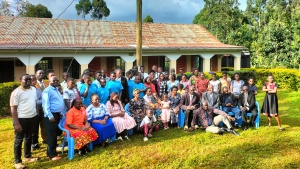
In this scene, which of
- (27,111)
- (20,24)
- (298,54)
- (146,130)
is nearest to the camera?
(27,111)

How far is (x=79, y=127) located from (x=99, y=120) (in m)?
0.55

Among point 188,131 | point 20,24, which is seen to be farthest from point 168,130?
point 20,24

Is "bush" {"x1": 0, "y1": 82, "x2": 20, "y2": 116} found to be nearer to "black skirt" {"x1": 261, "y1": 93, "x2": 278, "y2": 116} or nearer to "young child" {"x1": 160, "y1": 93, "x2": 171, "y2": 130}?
"young child" {"x1": 160, "y1": 93, "x2": 171, "y2": 130}

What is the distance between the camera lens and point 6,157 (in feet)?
16.6

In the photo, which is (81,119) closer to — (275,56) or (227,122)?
(227,122)

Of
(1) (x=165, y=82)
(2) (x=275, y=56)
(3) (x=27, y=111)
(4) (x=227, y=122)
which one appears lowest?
(4) (x=227, y=122)

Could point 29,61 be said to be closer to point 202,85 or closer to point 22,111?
point 202,85

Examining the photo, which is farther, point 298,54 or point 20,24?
point 298,54

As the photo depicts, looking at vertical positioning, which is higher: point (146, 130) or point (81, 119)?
point (81, 119)

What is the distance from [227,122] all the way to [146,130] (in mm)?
2096

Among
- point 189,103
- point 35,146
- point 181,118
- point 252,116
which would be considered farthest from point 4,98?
point 252,116

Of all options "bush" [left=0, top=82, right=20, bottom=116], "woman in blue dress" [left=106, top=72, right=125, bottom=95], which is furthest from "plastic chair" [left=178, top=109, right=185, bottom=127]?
"bush" [left=0, top=82, right=20, bottom=116]

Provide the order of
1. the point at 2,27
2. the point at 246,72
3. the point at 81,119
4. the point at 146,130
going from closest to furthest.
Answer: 1. the point at 81,119
2. the point at 146,130
3. the point at 2,27
4. the point at 246,72

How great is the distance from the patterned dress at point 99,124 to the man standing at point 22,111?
1.14m
